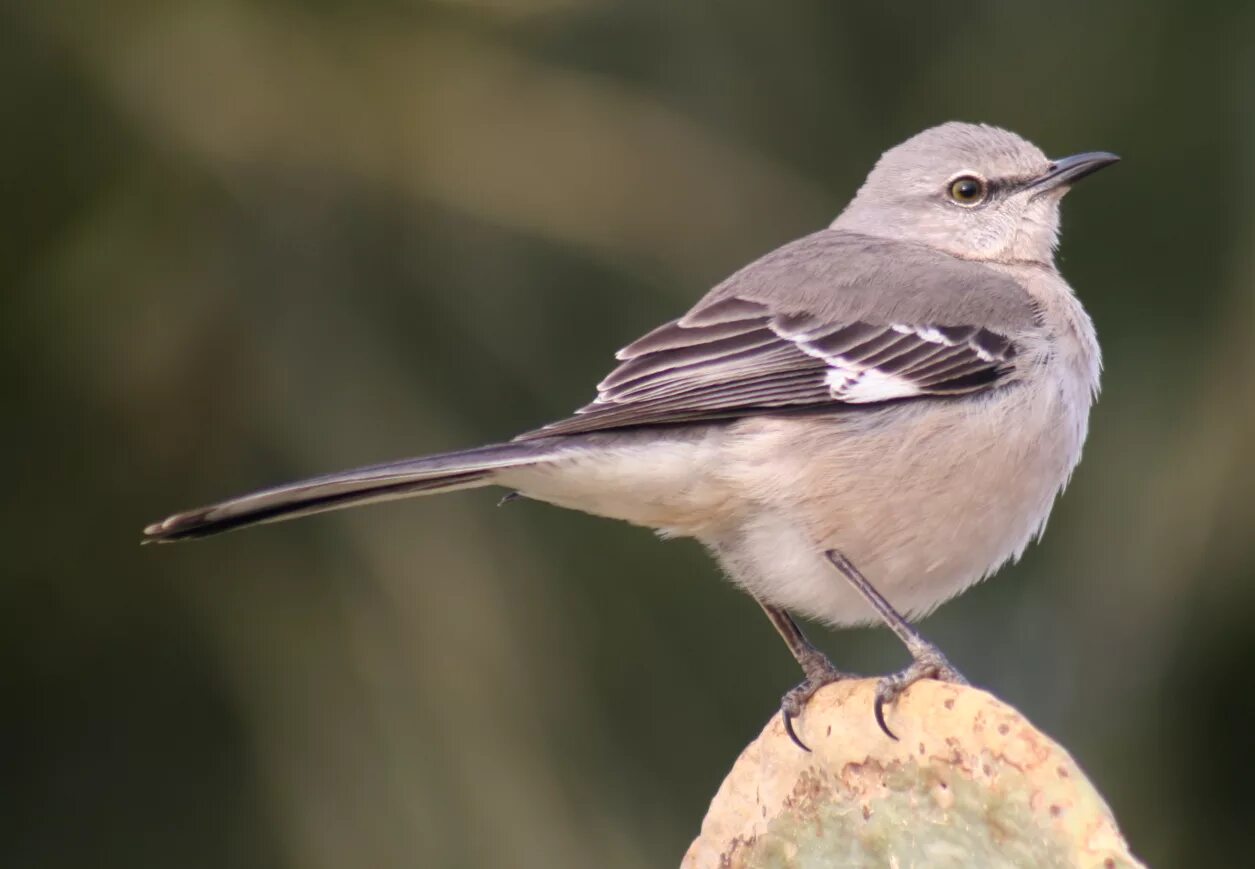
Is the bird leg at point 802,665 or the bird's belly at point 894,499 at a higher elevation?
the bird's belly at point 894,499

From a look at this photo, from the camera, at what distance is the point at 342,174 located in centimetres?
563

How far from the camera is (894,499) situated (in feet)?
12.0

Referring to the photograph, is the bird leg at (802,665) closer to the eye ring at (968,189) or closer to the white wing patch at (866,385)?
the white wing patch at (866,385)

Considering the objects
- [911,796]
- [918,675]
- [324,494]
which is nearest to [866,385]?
[918,675]

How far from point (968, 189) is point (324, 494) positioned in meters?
2.18

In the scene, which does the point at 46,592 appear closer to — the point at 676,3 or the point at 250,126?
the point at 250,126

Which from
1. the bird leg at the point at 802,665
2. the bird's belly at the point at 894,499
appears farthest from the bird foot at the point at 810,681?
the bird's belly at the point at 894,499

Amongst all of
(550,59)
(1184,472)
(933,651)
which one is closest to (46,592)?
(550,59)

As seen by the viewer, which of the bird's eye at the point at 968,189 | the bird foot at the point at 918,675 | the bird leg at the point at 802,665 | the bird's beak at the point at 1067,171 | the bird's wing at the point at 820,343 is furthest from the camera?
the bird's eye at the point at 968,189

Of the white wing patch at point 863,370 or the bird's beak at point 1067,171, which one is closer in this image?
the white wing patch at point 863,370

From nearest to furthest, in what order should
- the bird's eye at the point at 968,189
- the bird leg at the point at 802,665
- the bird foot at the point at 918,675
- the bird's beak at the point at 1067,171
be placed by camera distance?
1. the bird foot at the point at 918,675
2. the bird leg at the point at 802,665
3. the bird's beak at the point at 1067,171
4. the bird's eye at the point at 968,189

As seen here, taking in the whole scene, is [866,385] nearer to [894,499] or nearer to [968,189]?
[894,499]

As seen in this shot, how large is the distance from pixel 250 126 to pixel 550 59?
1.14 metres

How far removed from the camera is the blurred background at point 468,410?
5117 mm
